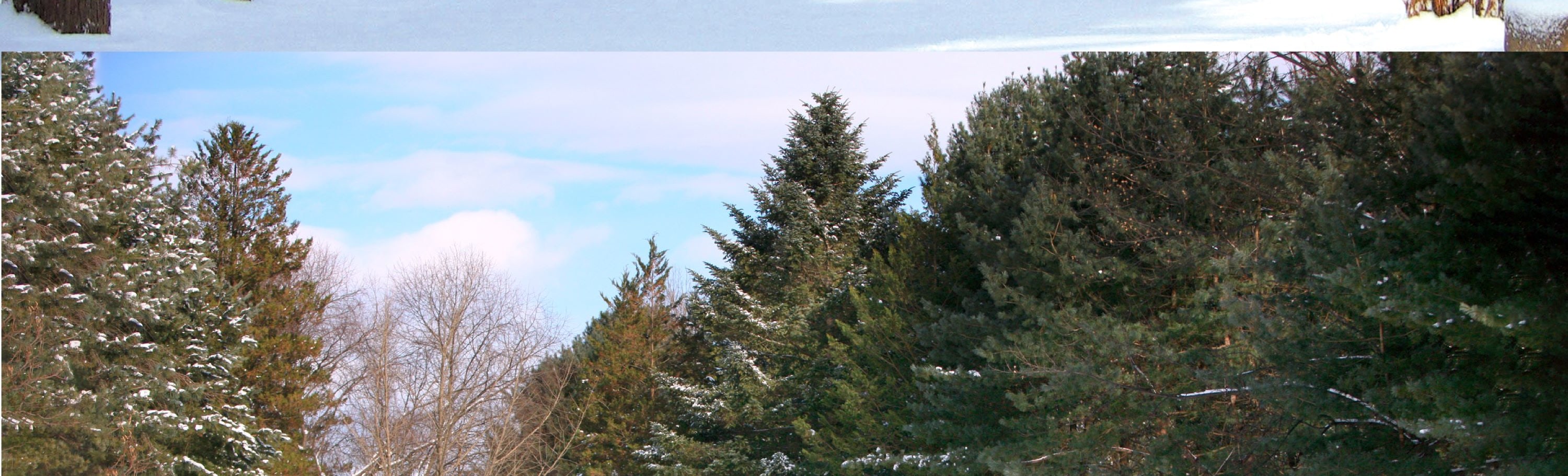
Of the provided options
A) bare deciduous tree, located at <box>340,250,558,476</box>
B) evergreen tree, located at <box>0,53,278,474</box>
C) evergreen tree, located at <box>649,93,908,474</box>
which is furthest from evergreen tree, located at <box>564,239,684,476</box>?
evergreen tree, located at <box>0,53,278,474</box>

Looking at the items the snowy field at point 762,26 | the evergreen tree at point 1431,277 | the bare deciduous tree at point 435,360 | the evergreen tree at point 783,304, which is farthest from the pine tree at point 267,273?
the evergreen tree at point 1431,277

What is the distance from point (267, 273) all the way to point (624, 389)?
8320 mm

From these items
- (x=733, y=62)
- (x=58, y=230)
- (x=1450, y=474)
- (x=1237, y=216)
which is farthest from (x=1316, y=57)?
(x=58, y=230)

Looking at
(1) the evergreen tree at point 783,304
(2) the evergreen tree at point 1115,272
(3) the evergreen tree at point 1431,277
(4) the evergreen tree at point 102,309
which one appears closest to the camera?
(3) the evergreen tree at point 1431,277

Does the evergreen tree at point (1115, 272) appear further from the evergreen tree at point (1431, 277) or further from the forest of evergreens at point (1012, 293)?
the evergreen tree at point (1431, 277)

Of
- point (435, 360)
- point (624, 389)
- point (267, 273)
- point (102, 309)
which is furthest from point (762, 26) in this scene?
point (624, 389)

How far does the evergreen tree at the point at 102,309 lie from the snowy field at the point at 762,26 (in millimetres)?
494

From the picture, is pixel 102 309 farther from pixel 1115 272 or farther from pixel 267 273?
pixel 1115 272

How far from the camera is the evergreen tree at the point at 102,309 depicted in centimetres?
380

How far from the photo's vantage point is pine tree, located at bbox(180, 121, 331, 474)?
530cm

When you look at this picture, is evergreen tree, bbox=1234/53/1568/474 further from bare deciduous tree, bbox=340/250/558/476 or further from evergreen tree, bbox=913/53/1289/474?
bare deciduous tree, bbox=340/250/558/476

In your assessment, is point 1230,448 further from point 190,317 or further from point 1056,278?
point 190,317

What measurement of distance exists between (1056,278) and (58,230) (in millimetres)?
5348

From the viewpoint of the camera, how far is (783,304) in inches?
452
